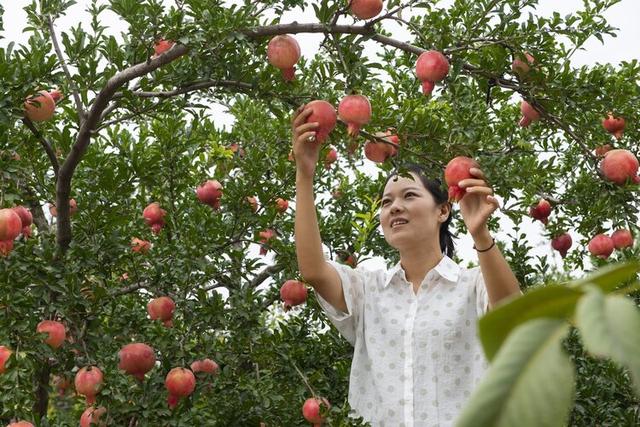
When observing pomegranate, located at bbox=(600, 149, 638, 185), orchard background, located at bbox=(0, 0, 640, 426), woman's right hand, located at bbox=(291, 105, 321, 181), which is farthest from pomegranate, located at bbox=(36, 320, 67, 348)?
pomegranate, located at bbox=(600, 149, 638, 185)

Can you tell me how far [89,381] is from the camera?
116 inches

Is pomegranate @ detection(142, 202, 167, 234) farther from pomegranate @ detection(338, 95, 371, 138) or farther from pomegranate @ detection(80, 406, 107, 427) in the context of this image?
pomegranate @ detection(338, 95, 371, 138)

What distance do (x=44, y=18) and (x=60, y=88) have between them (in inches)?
10.4

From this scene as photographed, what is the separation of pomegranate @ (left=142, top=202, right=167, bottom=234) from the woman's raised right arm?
38.3 inches

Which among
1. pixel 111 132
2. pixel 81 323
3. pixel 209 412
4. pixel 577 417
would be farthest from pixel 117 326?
pixel 577 417

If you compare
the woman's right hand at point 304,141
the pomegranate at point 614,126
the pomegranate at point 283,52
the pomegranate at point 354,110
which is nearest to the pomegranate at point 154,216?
the woman's right hand at point 304,141

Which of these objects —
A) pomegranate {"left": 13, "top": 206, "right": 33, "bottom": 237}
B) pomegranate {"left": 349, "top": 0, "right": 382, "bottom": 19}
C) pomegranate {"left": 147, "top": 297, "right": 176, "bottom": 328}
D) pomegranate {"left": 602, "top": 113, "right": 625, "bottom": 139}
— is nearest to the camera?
pomegranate {"left": 349, "top": 0, "right": 382, "bottom": 19}

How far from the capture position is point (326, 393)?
3912mm

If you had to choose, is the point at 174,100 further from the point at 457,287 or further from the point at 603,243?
the point at 603,243

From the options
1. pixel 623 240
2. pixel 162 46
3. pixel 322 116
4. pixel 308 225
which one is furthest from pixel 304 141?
pixel 623 240

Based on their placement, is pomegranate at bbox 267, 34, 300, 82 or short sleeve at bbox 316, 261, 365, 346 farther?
short sleeve at bbox 316, 261, 365, 346

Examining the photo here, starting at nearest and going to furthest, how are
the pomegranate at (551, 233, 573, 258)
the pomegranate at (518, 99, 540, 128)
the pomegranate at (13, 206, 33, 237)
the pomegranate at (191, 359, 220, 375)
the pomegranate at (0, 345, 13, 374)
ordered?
the pomegranate at (0, 345, 13, 374), the pomegranate at (13, 206, 33, 237), the pomegranate at (518, 99, 540, 128), the pomegranate at (191, 359, 220, 375), the pomegranate at (551, 233, 573, 258)

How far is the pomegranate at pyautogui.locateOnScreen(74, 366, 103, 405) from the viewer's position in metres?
2.95

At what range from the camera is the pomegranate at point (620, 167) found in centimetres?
328
